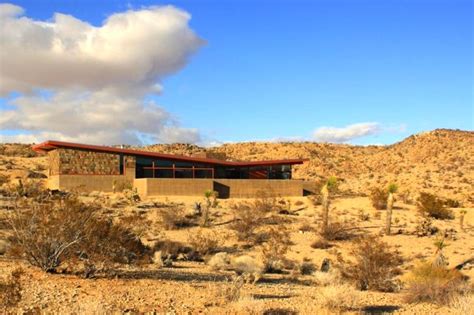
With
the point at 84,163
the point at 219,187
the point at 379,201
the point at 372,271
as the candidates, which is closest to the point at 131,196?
the point at 84,163

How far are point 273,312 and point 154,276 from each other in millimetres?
4937

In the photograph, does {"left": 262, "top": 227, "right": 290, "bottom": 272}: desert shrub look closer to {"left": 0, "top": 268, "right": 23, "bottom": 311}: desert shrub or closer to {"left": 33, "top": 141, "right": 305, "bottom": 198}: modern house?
{"left": 0, "top": 268, "right": 23, "bottom": 311}: desert shrub

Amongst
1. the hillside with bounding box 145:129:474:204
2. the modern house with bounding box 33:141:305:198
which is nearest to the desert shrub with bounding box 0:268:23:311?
the modern house with bounding box 33:141:305:198

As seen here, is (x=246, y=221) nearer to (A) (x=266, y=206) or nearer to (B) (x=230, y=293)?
(A) (x=266, y=206)

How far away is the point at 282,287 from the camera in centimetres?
1667

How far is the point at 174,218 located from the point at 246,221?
14.4 ft

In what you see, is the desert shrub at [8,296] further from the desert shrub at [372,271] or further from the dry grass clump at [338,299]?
the desert shrub at [372,271]

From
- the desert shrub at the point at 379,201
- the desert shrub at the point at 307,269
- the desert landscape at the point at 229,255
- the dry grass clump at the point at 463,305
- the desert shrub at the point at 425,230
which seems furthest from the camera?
the desert shrub at the point at 379,201

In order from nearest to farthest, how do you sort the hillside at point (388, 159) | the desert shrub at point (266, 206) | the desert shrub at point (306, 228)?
the desert shrub at point (306, 228)
the desert shrub at point (266, 206)
the hillside at point (388, 159)

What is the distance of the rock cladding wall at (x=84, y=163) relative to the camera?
42.6 meters

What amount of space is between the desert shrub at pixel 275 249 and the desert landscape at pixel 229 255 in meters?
0.08

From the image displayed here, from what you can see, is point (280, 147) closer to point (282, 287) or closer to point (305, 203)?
point (305, 203)

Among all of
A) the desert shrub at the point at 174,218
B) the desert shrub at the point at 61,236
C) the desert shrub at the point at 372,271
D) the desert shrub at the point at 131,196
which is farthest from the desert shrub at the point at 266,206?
the desert shrub at the point at 61,236

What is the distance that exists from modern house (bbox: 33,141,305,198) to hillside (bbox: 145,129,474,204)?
37.5ft
